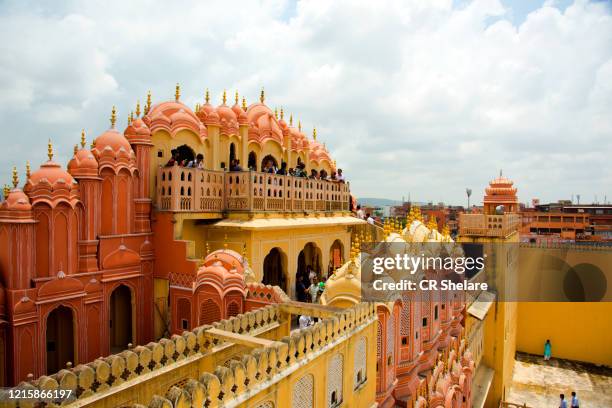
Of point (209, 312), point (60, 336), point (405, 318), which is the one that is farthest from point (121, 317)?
point (405, 318)

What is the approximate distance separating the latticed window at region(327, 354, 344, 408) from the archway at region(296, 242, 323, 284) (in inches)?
419

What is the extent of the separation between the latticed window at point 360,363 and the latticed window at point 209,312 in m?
4.14

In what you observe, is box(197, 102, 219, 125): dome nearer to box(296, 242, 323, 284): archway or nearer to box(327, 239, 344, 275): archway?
Result: box(296, 242, 323, 284): archway

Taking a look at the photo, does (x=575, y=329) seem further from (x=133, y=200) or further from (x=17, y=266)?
(x=17, y=266)

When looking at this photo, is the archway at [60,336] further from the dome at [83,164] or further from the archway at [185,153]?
the archway at [185,153]

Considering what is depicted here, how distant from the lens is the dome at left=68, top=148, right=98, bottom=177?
1177cm

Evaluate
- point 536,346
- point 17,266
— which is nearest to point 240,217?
point 17,266

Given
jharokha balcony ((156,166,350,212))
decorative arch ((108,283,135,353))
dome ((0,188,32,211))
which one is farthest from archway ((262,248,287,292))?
dome ((0,188,32,211))

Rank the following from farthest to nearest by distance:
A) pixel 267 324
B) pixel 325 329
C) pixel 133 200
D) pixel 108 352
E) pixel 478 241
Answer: pixel 478 241, pixel 133 200, pixel 108 352, pixel 267 324, pixel 325 329

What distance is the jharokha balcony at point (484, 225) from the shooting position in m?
19.1

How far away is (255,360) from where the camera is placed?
19.7ft

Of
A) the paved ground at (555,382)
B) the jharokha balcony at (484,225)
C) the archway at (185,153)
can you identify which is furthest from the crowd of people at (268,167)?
the paved ground at (555,382)

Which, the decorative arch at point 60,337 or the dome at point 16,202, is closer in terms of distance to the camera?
the dome at point 16,202

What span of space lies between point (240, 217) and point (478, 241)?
10.3 m
